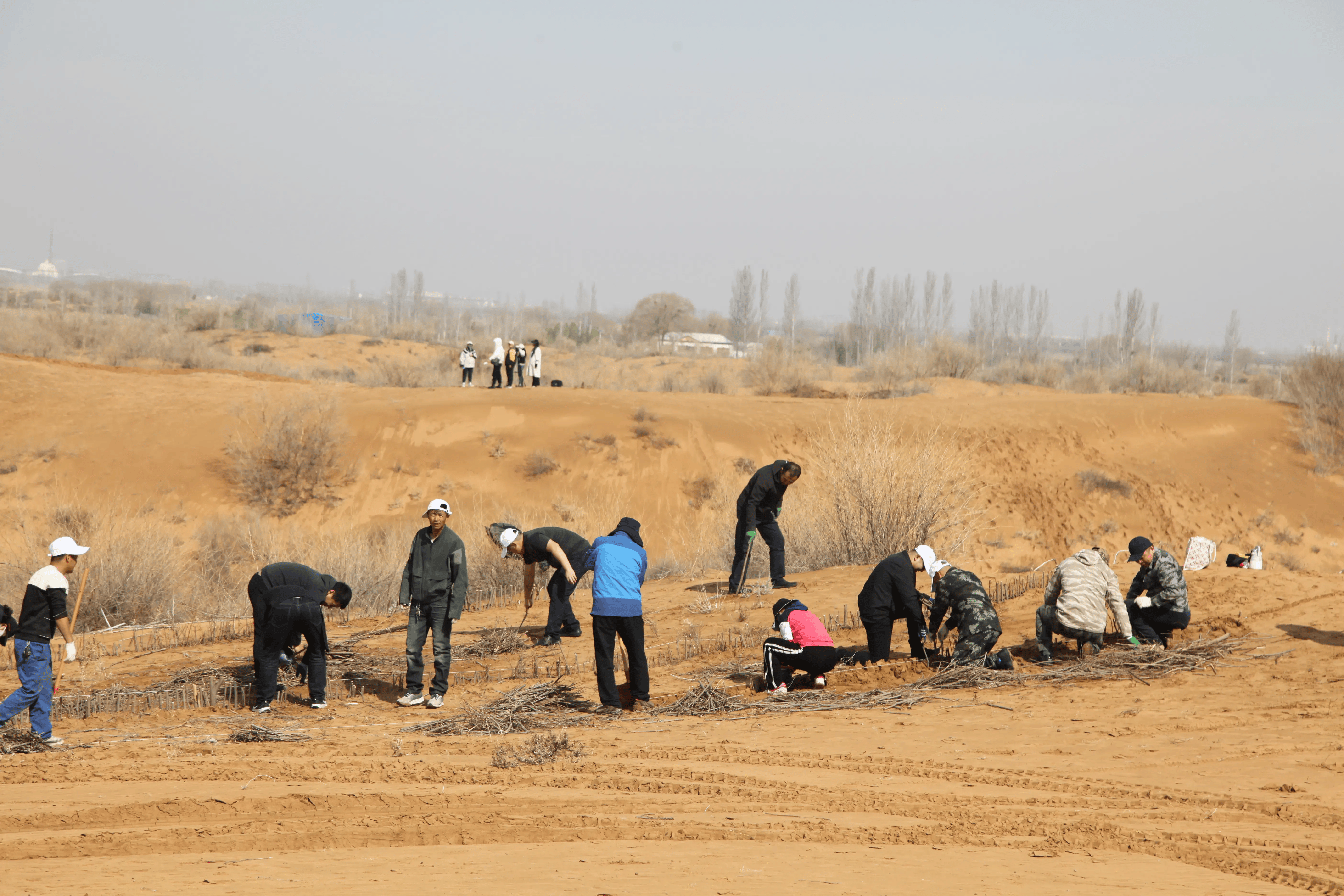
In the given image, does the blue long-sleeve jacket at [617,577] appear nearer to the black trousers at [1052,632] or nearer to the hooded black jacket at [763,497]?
the black trousers at [1052,632]

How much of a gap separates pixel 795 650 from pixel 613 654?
5.28 feet

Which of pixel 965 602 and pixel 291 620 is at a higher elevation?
pixel 965 602

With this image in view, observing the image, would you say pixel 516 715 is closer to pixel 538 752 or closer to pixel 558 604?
pixel 538 752

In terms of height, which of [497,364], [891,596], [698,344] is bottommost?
[891,596]

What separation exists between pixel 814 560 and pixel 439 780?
10.7 metres

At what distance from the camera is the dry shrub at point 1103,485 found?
26.4 m

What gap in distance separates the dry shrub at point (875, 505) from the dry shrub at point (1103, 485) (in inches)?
409

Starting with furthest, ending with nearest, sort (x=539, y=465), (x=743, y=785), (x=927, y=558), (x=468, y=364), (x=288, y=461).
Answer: (x=468, y=364) < (x=539, y=465) < (x=288, y=461) < (x=927, y=558) < (x=743, y=785)

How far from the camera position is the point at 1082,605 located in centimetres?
936

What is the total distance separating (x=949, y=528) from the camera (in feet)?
56.1

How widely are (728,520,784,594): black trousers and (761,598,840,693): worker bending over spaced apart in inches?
148

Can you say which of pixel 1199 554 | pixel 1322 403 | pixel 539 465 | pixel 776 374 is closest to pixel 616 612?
pixel 1199 554

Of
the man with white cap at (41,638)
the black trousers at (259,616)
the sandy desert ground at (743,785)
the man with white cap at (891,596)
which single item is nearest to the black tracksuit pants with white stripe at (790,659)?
the sandy desert ground at (743,785)

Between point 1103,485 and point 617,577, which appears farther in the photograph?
point 1103,485
